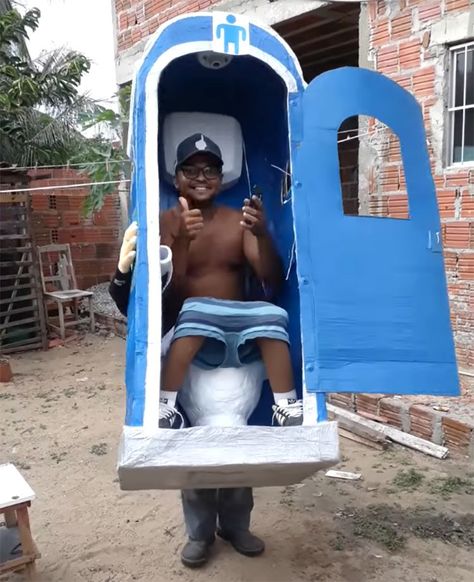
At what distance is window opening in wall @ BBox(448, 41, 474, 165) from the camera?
452cm

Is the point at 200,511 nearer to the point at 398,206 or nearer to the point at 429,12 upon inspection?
the point at 398,206

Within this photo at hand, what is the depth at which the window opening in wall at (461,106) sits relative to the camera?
452 cm

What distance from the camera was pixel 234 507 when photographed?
9.55ft

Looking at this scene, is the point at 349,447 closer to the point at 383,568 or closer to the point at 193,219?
the point at 383,568

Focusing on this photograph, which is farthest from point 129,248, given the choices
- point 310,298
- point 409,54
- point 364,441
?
point 409,54

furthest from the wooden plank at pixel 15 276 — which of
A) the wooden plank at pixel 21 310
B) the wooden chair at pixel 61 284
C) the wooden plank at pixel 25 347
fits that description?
the wooden plank at pixel 25 347

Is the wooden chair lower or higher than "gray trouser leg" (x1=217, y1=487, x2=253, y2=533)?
higher

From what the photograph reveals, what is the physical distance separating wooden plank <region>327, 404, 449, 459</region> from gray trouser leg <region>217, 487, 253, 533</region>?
165 centimetres

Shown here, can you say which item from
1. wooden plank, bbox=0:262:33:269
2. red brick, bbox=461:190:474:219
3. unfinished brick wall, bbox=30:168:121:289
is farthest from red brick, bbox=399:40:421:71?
unfinished brick wall, bbox=30:168:121:289

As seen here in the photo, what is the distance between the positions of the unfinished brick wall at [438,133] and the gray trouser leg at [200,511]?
2.43 meters

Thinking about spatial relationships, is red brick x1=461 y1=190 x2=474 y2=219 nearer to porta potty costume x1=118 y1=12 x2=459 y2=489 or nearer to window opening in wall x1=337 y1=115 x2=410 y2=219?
window opening in wall x1=337 y1=115 x2=410 y2=219

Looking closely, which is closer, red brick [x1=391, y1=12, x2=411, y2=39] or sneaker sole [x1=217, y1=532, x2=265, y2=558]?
sneaker sole [x1=217, y1=532, x2=265, y2=558]

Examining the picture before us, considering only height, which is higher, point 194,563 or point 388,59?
point 388,59

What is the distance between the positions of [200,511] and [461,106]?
11.9 feet
